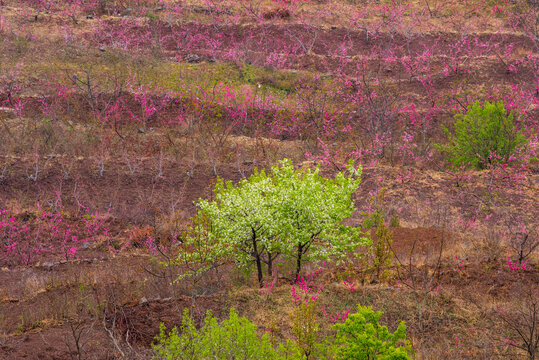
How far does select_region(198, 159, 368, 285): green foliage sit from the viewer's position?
8.29 metres

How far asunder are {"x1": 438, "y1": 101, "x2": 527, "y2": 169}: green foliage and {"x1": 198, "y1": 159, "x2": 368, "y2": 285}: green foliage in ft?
25.5

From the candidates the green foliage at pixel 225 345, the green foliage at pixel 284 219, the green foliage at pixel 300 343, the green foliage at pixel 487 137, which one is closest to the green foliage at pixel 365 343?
the green foliage at pixel 300 343

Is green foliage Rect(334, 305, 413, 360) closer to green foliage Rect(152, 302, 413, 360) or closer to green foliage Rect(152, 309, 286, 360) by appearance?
green foliage Rect(152, 302, 413, 360)

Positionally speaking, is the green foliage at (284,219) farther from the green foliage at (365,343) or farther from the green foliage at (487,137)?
the green foliage at (487,137)

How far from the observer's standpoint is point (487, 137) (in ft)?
49.8

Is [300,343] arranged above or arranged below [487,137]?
above

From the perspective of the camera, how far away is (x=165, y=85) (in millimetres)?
22547

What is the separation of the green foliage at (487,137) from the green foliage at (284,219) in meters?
7.77

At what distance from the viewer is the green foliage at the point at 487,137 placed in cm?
1512

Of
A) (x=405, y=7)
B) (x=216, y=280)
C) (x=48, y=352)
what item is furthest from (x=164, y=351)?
(x=405, y=7)

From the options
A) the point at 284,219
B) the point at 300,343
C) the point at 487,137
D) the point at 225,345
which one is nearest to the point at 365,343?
the point at 300,343

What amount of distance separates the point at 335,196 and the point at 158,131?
12295 millimetres

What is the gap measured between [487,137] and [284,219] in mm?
9293

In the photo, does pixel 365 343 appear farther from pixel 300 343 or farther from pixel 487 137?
pixel 487 137
